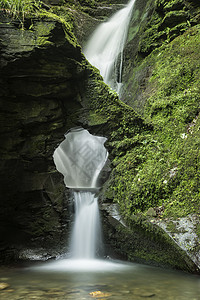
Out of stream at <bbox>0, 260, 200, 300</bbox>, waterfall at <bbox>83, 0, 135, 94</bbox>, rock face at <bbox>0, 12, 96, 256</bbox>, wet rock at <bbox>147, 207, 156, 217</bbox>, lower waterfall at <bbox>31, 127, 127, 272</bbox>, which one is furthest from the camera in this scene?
waterfall at <bbox>83, 0, 135, 94</bbox>

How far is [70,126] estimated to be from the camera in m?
7.32

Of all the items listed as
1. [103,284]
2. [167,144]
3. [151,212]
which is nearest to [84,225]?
[151,212]

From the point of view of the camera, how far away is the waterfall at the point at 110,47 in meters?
10.8

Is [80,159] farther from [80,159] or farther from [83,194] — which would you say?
[83,194]

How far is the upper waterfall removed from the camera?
11820 millimetres

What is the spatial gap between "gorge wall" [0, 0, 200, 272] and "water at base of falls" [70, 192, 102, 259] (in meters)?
0.32

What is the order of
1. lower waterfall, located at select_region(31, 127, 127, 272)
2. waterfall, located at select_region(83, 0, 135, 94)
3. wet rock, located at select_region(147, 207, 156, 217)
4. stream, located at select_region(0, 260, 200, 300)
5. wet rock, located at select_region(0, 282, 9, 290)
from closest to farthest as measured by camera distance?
stream, located at select_region(0, 260, 200, 300) < wet rock, located at select_region(0, 282, 9, 290) < wet rock, located at select_region(147, 207, 156, 217) < lower waterfall, located at select_region(31, 127, 127, 272) < waterfall, located at select_region(83, 0, 135, 94)

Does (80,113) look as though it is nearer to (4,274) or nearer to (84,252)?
(84,252)

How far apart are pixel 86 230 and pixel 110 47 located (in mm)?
9161

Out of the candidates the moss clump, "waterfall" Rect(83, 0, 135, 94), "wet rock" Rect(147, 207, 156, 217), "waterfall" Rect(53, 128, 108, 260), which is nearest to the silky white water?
"waterfall" Rect(53, 128, 108, 260)

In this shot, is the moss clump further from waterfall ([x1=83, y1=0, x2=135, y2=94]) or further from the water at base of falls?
waterfall ([x1=83, y1=0, x2=135, y2=94])

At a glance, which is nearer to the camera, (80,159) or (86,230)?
(86,230)

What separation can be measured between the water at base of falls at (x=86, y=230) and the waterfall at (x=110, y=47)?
521 centimetres

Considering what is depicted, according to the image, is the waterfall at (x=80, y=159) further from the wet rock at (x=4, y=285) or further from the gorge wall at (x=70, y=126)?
the wet rock at (x=4, y=285)
